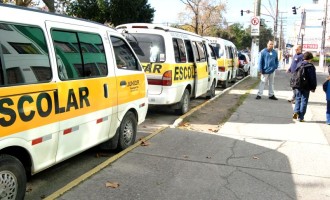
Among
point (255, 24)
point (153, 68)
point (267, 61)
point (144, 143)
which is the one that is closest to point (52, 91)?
point (144, 143)

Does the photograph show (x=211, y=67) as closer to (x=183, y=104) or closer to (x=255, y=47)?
(x=183, y=104)

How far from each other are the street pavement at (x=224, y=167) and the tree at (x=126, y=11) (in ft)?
47.3

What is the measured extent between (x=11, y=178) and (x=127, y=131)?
2.74 meters

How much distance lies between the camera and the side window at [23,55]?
11.3 feet

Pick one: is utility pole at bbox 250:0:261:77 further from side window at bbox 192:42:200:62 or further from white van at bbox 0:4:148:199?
white van at bbox 0:4:148:199

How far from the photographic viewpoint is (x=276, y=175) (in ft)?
17.3

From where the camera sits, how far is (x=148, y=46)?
8430 millimetres

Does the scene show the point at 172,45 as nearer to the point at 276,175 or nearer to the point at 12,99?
the point at 276,175

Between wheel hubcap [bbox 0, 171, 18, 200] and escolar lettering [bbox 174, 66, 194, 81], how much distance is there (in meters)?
5.37

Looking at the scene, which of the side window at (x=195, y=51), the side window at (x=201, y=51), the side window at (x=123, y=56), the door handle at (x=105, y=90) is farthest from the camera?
the side window at (x=201, y=51)

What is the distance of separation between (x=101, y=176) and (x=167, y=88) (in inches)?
152

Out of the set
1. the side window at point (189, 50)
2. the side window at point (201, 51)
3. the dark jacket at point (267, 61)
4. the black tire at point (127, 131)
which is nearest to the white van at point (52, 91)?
the black tire at point (127, 131)

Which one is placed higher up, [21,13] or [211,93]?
[21,13]

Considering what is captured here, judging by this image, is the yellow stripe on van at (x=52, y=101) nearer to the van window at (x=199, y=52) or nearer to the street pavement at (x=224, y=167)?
the street pavement at (x=224, y=167)
